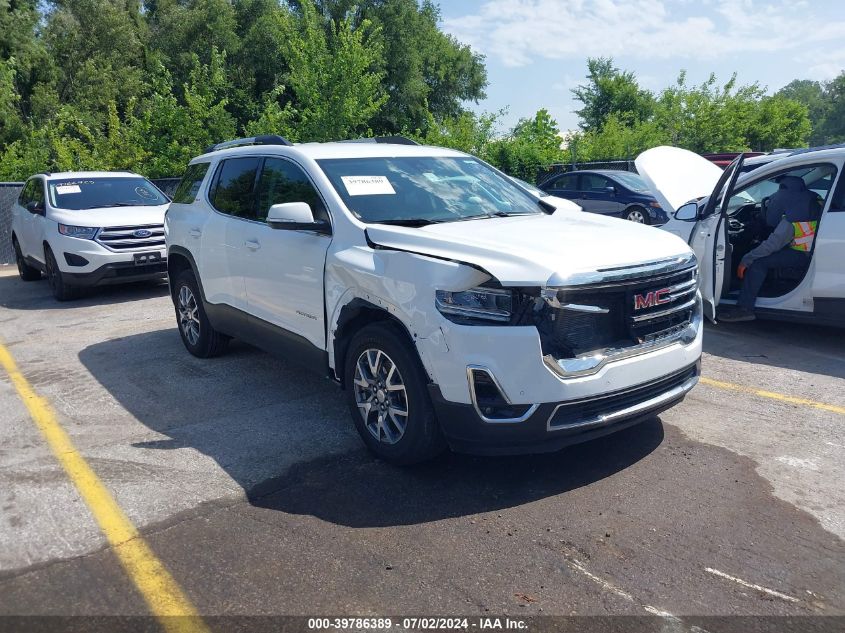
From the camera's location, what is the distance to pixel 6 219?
52.2 feet

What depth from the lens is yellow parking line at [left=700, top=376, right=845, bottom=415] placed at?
5250 millimetres

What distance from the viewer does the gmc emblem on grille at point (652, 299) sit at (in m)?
4.05

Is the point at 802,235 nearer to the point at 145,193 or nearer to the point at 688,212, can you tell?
the point at 688,212

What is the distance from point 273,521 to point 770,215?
5740mm

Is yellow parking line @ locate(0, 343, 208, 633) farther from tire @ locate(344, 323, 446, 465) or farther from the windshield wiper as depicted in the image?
the windshield wiper

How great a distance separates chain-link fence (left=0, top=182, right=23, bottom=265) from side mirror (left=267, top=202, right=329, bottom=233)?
1348 centimetres

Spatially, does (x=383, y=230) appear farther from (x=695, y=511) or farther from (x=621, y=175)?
(x=621, y=175)

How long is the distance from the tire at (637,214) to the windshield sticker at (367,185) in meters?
12.1

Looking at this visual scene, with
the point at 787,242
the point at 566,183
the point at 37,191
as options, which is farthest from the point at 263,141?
the point at 566,183

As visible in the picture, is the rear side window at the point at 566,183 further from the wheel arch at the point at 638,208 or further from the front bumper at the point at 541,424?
the front bumper at the point at 541,424

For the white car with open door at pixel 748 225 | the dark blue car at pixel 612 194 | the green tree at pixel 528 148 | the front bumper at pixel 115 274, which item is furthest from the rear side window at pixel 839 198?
the green tree at pixel 528 148

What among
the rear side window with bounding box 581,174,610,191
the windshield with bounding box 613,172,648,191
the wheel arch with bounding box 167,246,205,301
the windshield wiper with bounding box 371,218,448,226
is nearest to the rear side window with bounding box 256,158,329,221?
the windshield wiper with bounding box 371,218,448,226

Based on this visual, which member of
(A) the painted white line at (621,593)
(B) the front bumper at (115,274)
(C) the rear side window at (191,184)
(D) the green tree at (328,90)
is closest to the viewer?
(A) the painted white line at (621,593)

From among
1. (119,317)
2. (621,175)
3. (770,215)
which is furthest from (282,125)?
(770,215)
